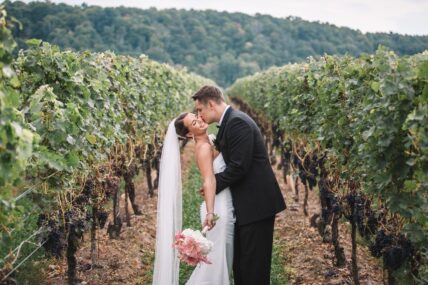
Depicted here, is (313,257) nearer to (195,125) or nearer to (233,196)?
(233,196)

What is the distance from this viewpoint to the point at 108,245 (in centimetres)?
725

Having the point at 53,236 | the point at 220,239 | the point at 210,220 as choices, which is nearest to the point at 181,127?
the point at 210,220

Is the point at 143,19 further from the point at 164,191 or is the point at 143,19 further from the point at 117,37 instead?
the point at 164,191

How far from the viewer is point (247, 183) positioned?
4188 mm

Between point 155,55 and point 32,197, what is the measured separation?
7427 cm

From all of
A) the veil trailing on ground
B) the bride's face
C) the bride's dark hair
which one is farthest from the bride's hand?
the bride's dark hair

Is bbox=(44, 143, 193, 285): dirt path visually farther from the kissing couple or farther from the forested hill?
the forested hill

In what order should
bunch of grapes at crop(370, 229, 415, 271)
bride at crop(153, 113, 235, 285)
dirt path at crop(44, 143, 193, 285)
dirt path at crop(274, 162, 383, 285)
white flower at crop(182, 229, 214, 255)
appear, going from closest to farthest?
white flower at crop(182, 229, 214, 255), bunch of grapes at crop(370, 229, 415, 271), bride at crop(153, 113, 235, 285), dirt path at crop(274, 162, 383, 285), dirt path at crop(44, 143, 193, 285)

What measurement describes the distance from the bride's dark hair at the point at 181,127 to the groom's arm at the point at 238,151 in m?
0.59

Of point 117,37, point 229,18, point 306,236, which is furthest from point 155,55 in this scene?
point 306,236

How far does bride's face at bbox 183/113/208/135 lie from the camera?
4.35 m

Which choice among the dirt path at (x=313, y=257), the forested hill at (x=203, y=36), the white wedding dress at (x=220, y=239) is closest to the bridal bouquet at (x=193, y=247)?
the white wedding dress at (x=220, y=239)

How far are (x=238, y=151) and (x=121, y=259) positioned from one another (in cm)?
341

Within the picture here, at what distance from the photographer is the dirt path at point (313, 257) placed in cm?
595
